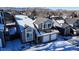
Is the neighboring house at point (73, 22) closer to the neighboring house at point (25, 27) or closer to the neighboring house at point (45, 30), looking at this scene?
the neighboring house at point (45, 30)

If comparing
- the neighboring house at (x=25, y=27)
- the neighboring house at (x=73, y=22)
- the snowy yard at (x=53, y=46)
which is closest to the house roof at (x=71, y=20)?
the neighboring house at (x=73, y=22)

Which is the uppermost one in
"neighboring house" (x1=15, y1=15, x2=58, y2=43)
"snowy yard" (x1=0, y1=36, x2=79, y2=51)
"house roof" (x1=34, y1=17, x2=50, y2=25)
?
"house roof" (x1=34, y1=17, x2=50, y2=25)

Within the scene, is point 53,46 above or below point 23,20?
below

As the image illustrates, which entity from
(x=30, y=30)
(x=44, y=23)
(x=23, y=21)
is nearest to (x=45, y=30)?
(x=44, y=23)

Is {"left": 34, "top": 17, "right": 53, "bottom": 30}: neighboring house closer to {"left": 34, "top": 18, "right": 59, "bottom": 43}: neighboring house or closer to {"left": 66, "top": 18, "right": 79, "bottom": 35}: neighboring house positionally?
{"left": 34, "top": 18, "right": 59, "bottom": 43}: neighboring house

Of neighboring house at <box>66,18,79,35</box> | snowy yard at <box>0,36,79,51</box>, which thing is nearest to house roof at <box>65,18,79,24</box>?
neighboring house at <box>66,18,79,35</box>

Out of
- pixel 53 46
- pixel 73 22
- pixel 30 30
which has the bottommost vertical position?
pixel 53 46

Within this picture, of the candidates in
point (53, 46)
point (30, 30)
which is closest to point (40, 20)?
point (30, 30)

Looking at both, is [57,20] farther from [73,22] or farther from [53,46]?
[53,46]
